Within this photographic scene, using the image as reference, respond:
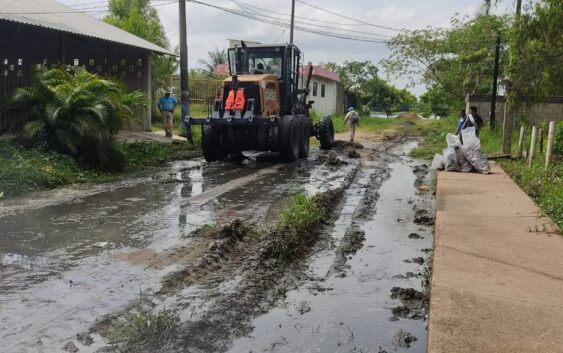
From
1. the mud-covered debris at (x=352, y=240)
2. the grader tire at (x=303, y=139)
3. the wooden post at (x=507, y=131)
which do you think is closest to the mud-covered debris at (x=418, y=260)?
the mud-covered debris at (x=352, y=240)

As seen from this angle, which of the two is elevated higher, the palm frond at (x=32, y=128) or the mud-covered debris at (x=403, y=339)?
the palm frond at (x=32, y=128)

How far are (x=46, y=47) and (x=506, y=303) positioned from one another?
46.1 ft

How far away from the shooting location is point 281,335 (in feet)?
12.9

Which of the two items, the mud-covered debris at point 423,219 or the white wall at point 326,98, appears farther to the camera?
the white wall at point 326,98

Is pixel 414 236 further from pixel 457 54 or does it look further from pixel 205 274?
pixel 457 54

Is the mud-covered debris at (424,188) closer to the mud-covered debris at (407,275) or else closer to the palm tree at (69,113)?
the mud-covered debris at (407,275)

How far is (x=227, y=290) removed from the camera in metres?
4.75

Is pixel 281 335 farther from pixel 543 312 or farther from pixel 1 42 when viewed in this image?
pixel 1 42

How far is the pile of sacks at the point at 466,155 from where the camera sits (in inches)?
460

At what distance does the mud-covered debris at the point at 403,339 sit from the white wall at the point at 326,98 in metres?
40.0

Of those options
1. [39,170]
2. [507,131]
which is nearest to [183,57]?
[39,170]

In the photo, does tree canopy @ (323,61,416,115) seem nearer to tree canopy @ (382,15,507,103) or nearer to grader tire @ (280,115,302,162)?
tree canopy @ (382,15,507,103)

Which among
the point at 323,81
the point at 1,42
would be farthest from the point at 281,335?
the point at 323,81

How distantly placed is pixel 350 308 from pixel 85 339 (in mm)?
1997
